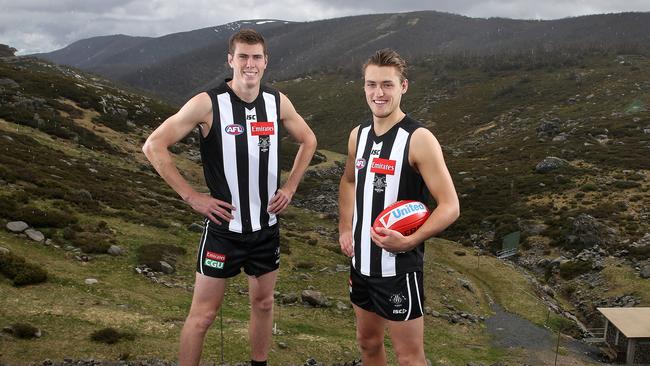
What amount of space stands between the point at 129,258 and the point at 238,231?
41.5ft

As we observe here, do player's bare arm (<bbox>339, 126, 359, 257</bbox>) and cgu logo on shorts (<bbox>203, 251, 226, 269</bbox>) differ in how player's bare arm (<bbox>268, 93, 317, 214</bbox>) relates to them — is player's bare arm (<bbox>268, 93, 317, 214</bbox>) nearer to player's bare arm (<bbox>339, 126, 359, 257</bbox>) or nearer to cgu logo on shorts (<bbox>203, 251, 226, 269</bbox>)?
player's bare arm (<bbox>339, 126, 359, 257</bbox>)

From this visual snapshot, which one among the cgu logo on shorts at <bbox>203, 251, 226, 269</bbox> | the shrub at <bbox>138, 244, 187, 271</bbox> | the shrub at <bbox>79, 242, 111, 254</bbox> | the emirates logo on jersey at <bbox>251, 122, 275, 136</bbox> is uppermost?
the emirates logo on jersey at <bbox>251, 122, 275, 136</bbox>

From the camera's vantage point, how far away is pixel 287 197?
17.9 feet

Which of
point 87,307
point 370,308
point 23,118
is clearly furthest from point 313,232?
point 370,308

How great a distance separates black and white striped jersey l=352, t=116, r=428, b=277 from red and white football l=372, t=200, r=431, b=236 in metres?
0.18

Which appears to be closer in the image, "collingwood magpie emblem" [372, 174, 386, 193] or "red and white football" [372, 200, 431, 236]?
"red and white football" [372, 200, 431, 236]

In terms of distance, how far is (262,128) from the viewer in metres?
5.25

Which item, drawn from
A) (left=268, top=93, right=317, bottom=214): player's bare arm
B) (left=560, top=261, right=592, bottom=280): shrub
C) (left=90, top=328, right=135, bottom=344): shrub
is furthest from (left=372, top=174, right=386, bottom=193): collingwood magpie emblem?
(left=560, top=261, right=592, bottom=280): shrub

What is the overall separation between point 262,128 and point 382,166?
4.73 ft

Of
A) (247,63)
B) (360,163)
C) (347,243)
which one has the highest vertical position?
(247,63)

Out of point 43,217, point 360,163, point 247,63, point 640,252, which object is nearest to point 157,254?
point 43,217

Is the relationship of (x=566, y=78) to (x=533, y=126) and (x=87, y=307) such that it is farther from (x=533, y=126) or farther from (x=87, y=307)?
(x=87, y=307)

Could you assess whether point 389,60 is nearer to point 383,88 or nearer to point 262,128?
point 383,88

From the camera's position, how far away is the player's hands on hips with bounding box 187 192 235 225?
4918 mm
